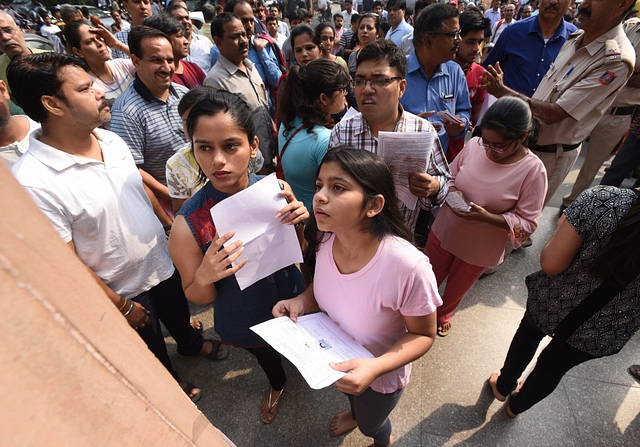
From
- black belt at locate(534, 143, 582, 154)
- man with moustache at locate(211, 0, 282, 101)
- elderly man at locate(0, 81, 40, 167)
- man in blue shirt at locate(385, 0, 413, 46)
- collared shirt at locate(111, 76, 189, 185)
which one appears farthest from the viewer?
man in blue shirt at locate(385, 0, 413, 46)

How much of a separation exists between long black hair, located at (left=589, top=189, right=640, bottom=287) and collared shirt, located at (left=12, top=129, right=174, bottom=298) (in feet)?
6.45

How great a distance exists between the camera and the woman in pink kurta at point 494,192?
66.8 inches

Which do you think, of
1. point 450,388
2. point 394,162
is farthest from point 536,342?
point 394,162

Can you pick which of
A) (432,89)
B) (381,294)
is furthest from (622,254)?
(432,89)

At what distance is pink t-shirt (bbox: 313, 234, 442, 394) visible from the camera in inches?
43.7

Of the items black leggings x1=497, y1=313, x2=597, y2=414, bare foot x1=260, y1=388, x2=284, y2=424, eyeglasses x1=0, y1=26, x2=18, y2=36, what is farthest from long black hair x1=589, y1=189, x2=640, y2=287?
eyeglasses x1=0, y1=26, x2=18, y2=36

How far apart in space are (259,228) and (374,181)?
1.65 feet

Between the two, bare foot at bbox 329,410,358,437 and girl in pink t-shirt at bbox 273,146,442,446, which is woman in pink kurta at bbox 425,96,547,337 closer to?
girl in pink t-shirt at bbox 273,146,442,446

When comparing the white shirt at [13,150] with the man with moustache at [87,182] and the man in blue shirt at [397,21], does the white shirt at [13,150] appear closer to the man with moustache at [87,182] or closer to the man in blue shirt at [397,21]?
the man with moustache at [87,182]

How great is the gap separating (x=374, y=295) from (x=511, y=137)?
1213 millimetres

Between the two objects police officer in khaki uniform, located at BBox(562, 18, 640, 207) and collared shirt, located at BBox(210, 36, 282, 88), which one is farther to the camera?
collared shirt, located at BBox(210, 36, 282, 88)

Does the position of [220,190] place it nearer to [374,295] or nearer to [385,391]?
[374,295]

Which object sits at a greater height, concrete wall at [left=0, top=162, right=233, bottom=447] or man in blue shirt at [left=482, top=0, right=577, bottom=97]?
concrete wall at [left=0, top=162, right=233, bottom=447]

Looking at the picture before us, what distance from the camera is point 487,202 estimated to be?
1.91 meters
